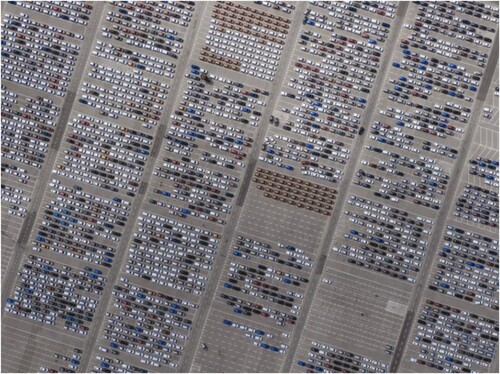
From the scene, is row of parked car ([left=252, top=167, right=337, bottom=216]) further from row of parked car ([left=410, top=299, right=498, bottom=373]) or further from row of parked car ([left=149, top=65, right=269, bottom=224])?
row of parked car ([left=410, top=299, right=498, bottom=373])

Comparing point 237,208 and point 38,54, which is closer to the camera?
point 237,208

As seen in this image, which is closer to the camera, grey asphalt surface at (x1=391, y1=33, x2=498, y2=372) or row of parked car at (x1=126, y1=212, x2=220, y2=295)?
grey asphalt surface at (x1=391, y1=33, x2=498, y2=372)

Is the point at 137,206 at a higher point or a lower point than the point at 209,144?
lower

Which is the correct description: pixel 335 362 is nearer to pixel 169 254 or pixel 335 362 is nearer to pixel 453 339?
pixel 453 339

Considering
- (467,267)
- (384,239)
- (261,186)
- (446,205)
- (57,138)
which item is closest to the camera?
(261,186)

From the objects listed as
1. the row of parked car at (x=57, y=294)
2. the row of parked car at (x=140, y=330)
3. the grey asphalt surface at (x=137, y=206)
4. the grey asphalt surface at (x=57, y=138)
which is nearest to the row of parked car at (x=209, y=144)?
the grey asphalt surface at (x=137, y=206)

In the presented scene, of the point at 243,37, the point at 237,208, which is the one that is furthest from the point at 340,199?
the point at 243,37

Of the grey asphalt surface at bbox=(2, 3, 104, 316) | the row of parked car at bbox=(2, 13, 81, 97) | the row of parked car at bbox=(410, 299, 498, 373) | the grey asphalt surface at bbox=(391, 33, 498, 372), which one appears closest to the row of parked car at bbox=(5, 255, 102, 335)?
the grey asphalt surface at bbox=(2, 3, 104, 316)
